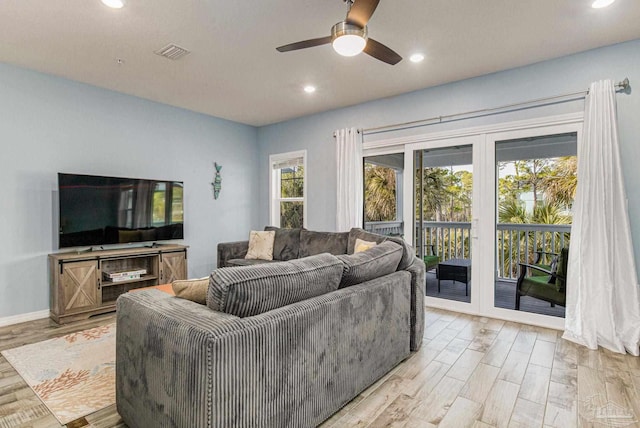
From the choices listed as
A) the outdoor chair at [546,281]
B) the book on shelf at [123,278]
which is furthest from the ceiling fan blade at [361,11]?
the book on shelf at [123,278]

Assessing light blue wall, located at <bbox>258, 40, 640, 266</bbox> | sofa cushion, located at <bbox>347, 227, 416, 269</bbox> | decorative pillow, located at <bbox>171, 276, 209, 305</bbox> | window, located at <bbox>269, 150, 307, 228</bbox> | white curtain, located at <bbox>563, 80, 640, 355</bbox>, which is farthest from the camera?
window, located at <bbox>269, 150, 307, 228</bbox>

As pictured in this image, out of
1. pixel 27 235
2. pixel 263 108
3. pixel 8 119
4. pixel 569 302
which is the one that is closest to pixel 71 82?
pixel 8 119

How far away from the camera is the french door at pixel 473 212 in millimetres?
3578

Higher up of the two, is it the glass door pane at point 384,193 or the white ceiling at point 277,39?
the white ceiling at point 277,39

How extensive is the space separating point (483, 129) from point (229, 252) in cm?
365

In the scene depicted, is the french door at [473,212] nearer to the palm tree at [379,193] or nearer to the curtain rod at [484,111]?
the curtain rod at [484,111]

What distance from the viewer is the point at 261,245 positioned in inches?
194

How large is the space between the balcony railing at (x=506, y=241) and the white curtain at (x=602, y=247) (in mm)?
481

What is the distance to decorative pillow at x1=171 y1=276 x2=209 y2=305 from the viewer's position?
173cm

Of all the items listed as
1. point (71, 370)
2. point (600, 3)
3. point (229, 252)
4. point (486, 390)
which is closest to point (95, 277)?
point (71, 370)

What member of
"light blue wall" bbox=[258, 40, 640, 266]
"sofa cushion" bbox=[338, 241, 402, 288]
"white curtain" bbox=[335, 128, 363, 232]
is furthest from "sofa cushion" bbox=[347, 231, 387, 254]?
"sofa cushion" bbox=[338, 241, 402, 288]

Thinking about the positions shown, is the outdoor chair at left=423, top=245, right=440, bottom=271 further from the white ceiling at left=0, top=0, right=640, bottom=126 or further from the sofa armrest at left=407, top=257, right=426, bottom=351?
the white ceiling at left=0, top=0, right=640, bottom=126

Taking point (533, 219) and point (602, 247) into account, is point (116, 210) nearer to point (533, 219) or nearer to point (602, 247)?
point (533, 219)

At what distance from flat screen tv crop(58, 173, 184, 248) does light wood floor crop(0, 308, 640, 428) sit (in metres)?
1.20
